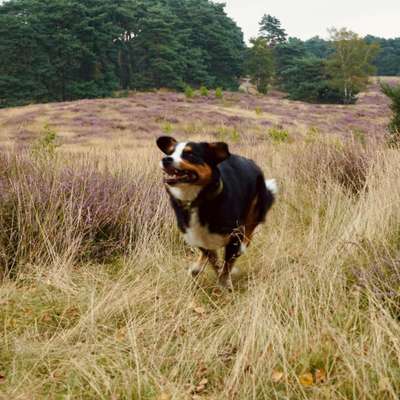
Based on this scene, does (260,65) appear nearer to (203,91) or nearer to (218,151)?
(203,91)

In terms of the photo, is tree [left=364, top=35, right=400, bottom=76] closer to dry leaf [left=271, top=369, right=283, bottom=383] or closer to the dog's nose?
the dog's nose

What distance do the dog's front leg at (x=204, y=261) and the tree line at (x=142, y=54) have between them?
4651cm

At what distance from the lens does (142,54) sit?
58219 millimetres

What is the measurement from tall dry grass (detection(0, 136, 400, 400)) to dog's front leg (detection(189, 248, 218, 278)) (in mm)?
95

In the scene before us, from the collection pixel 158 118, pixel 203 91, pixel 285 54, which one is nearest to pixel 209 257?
pixel 158 118

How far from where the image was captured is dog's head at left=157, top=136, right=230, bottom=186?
134 inches

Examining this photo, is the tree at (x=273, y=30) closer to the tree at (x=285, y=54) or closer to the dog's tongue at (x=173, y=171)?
the tree at (x=285, y=54)

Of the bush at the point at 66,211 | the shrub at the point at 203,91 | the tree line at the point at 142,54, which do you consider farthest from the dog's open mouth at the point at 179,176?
the tree line at the point at 142,54

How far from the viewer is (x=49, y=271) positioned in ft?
13.1

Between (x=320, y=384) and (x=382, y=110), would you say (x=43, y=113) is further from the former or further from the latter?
(x=320, y=384)

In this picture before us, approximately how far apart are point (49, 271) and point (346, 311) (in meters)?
2.29

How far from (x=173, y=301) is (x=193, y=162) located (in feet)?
3.27

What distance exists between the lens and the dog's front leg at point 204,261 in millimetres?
4059

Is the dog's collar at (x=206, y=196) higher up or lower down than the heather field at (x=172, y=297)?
higher up
